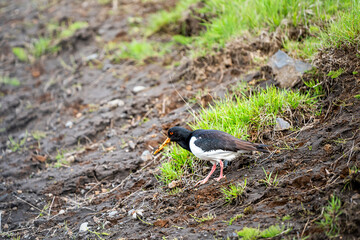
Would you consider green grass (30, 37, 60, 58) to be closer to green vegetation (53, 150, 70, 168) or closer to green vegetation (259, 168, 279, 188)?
green vegetation (53, 150, 70, 168)

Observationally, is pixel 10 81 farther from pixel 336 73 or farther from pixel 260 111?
pixel 336 73

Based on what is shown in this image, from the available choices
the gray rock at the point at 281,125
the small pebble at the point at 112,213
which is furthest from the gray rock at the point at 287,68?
the small pebble at the point at 112,213

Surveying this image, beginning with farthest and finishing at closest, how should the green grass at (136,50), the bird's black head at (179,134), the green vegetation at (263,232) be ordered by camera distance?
1. the green grass at (136,50)
2. the bird's black head at (179,134)
3. the green vegetation at (263,232)

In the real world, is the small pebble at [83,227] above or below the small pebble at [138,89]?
below

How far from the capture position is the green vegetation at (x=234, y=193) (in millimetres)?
3816

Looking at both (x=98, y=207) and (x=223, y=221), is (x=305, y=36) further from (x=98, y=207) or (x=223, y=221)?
(x=98, y=207)

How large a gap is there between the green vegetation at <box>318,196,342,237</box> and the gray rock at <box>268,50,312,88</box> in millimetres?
2452

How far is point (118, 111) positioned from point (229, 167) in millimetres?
3056

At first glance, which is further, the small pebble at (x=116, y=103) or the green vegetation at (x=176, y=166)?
the small pebble at (x=116, y=103)

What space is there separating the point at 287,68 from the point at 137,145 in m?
2.61

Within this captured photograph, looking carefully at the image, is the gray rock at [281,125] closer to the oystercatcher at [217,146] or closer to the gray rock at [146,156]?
the oystercatcher at [217,146]

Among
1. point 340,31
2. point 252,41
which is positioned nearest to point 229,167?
point 340,31

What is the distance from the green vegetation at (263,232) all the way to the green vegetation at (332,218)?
304mm

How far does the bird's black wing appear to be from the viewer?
4105mm
